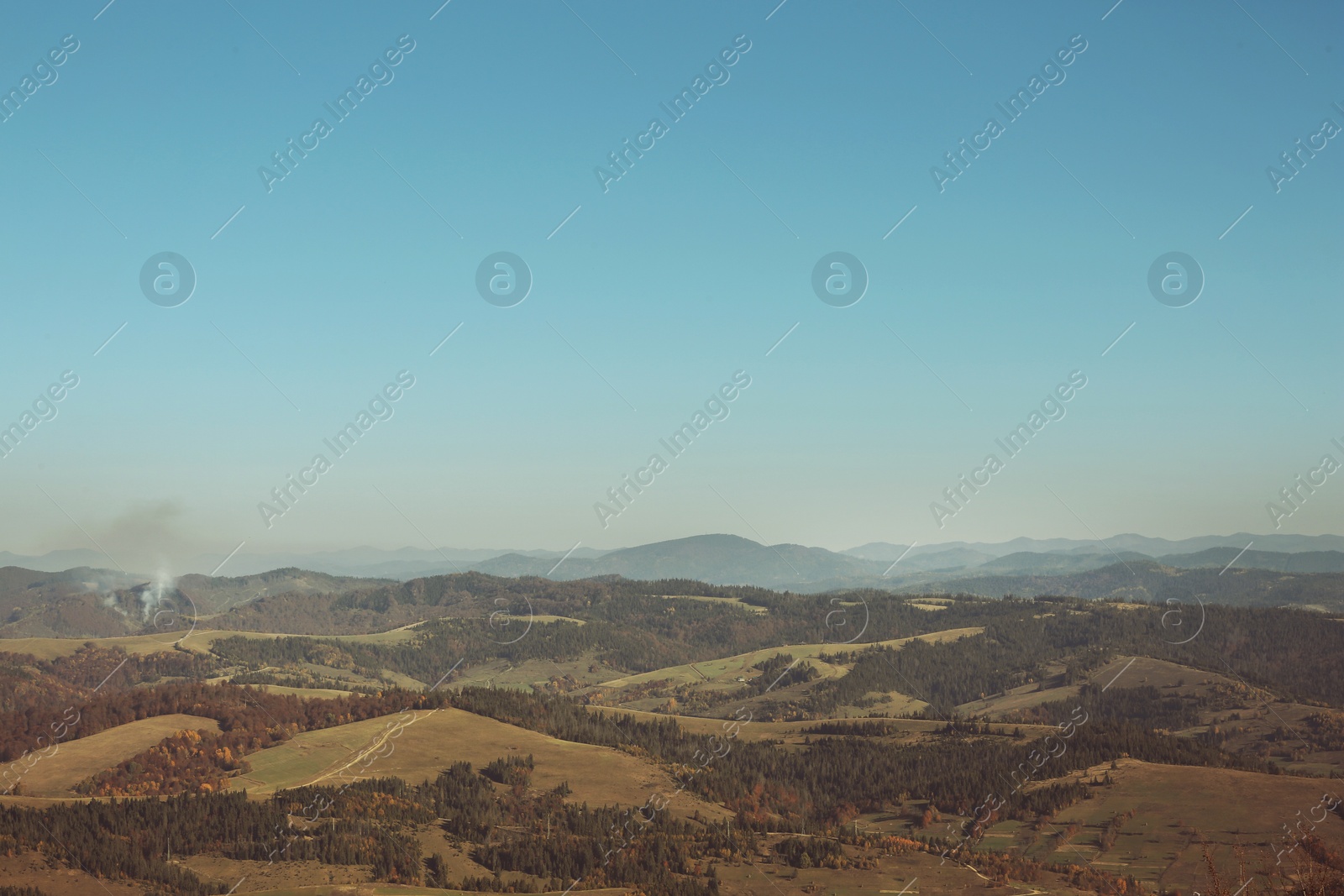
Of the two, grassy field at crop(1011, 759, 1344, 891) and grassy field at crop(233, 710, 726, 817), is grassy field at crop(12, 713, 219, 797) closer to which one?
grassy field at crop(233, 710, 726, 817)

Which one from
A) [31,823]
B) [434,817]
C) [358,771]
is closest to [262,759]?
[358,771]

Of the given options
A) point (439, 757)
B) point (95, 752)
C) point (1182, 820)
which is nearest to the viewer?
point (1182, 820)

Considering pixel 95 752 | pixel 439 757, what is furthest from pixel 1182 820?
pixel 95 752

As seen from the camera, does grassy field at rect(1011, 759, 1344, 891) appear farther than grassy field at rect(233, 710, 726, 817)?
No

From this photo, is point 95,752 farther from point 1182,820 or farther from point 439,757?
point 1182,820

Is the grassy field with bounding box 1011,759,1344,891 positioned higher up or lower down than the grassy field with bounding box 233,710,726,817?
lower down

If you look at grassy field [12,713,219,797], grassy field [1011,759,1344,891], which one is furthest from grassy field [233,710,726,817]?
grassy field [1011,759,1344,891]
